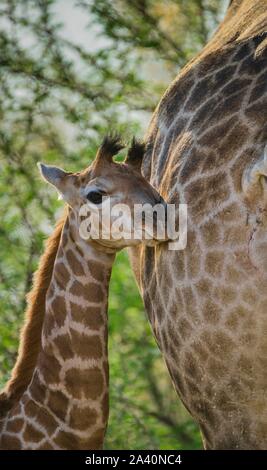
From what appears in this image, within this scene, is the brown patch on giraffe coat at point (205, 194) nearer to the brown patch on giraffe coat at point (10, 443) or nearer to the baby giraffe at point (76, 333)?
the baby giraffe at point (76, 333)

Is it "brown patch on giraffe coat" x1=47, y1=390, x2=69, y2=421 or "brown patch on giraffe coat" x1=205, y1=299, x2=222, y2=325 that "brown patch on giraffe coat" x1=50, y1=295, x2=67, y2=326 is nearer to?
"brown patch on giraffe coat" x1=47, y1=390, x2=69, y2=421

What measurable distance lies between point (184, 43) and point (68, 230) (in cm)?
432

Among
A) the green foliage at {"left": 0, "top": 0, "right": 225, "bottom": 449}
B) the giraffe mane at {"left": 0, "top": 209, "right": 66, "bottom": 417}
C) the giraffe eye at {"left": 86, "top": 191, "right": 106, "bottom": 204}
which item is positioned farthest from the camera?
the green foliage at {"left": 0, "top": 0, "right": 225, "bottom": 449}

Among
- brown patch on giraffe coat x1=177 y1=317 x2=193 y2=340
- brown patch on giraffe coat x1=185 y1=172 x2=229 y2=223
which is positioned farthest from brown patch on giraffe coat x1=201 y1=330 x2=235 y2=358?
brown patch on giraffe coat x1=185 y1=172 x2=229 y2=223

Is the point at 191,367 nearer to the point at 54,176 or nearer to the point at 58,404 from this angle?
the point at 58,404

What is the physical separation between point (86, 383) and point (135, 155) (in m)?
1.25

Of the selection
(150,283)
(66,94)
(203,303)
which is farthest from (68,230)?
(66,94)

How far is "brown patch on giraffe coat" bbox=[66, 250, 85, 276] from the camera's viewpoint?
18.8ft

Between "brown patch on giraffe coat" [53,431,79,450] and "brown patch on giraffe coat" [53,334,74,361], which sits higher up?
"brown patch on giraffe coat" [53,334,74,361]

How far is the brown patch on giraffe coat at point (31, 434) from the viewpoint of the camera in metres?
5.64

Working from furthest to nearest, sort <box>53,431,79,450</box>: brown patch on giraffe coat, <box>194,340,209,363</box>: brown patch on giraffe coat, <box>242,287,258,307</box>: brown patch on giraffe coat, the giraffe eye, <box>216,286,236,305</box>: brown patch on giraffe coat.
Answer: <box>53,431,79,450</box>: brown patch on giraffe coat < the giraffe eye < <box>194,340,209,363</box>: brown patch on giraffe coat < <box>216,286,236,305</box>: brown patch on giraffe coat < <box>242,287,258,307</box>: brown patch on giraffe coat

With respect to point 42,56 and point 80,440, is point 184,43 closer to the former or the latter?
point 42,56

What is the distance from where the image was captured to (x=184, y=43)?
9.70m

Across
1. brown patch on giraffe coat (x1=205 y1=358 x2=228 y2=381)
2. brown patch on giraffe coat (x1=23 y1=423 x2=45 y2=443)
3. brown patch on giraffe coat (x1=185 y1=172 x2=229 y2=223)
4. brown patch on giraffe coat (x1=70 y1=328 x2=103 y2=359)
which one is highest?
brown patch on giraffe coat (x1=185 y1=172 x2=229 y2=223)
